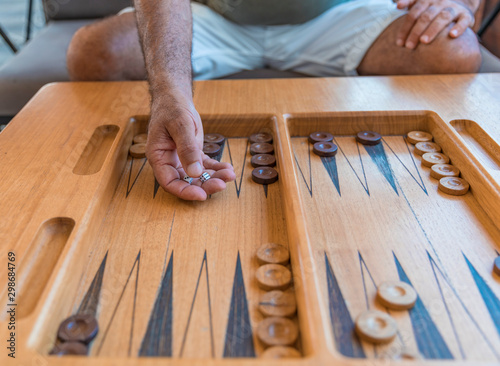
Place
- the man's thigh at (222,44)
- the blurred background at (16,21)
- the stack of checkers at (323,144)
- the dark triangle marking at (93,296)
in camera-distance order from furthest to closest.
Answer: the blurred background at (16,21) → the man's thigh at (222,44) → the stack of checkers at (323,144) → the dark triangle marking at (93,296)

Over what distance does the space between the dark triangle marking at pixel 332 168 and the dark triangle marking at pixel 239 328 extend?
1.41ft

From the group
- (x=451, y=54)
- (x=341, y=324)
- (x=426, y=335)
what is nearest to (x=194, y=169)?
(x=341, y=324)

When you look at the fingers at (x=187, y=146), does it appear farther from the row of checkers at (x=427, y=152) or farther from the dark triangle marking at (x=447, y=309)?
the dark triangle marking at (x=447, y=309)

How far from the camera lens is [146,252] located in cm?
98

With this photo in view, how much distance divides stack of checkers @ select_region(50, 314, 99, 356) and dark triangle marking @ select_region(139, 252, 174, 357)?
0.09 meters

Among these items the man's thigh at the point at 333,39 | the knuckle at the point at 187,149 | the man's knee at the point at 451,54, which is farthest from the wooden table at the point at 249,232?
the man's thigh at the point at 333,39

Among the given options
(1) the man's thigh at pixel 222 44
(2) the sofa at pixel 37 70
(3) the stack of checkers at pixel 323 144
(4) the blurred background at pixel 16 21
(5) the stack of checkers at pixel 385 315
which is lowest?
(4) the blurred background at pixel 16 21

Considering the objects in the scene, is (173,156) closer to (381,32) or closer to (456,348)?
(456,348)

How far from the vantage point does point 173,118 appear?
45.8 inches

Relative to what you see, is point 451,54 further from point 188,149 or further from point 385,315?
point 385,315

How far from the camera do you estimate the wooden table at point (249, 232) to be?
781 mm

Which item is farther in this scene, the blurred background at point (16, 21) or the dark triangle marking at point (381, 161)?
the blurred background at point (16, 21)

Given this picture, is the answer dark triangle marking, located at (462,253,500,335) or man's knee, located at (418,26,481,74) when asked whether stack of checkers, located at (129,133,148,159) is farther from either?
man's knee, located at (418,26,481,74)

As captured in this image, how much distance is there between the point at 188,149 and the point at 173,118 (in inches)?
4.1
